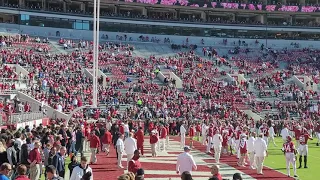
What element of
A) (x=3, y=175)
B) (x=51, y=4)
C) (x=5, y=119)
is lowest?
(x=5, y=119)

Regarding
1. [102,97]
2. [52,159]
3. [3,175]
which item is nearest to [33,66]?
[102,97]

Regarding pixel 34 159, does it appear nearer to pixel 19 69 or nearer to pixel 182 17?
pixel 19 69

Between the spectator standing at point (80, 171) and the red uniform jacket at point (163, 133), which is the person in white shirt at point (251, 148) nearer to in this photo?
the red uniform jacket at point (163, 133)

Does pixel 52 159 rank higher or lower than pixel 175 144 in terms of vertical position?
higher

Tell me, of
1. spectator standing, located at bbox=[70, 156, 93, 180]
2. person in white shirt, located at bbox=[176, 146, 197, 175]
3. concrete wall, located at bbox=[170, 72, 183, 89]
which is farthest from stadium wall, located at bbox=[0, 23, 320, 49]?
spectator standing, located at bbox=[70, 156, 93, 180]

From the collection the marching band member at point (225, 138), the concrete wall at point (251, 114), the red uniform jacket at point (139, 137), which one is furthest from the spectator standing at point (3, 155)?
the concrete wall at point (251, 114)

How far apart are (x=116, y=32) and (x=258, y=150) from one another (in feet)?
154

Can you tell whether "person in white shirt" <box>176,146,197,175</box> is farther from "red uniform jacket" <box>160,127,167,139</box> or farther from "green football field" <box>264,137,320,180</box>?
"red uniform jacket" <box>160,127,167,139</box>

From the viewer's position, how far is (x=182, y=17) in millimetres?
74000

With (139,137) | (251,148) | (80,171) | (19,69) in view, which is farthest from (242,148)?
(19,69)

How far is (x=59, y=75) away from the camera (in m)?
43.9

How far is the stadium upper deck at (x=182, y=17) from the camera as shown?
6238 cm

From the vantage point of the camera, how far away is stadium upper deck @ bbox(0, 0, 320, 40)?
62.4 meters

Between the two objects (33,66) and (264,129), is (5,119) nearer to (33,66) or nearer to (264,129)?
(264,129)
